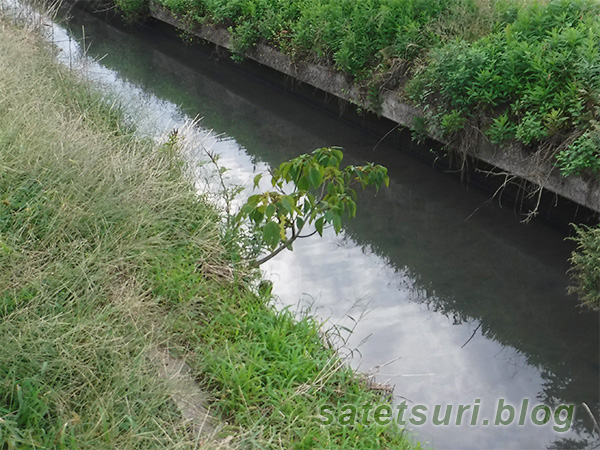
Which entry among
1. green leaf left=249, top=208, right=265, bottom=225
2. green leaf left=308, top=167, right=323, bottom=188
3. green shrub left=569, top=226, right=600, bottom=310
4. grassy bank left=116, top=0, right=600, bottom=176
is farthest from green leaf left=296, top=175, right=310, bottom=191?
grassy bank left=116, top=0, right=600, bottom=176

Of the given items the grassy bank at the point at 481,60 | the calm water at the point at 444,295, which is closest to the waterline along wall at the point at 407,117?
the grassy bank at the point at 481,60

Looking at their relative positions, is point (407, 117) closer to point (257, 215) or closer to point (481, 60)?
point (481, 60)

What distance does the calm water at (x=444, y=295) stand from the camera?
3.73 m

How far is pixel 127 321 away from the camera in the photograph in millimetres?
2986

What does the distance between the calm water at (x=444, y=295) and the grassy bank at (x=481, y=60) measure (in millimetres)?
604

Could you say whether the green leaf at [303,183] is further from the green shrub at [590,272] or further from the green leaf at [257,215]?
the green shrub at [590,272]

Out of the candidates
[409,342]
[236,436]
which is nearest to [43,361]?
[236,436]

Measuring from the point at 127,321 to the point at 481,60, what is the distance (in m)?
3.88

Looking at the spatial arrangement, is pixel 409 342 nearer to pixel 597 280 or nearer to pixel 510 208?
pixel 597 280

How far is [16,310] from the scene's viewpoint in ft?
9.20

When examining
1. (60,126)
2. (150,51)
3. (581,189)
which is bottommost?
(150,51)

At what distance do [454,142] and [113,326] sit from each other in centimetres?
391

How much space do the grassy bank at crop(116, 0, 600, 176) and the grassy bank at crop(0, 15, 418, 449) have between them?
2513mm

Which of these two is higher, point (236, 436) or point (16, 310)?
point (16, 310)
